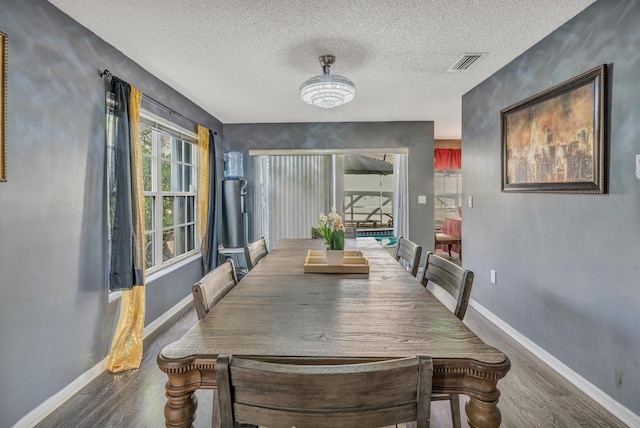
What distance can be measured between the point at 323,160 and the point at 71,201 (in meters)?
4.21

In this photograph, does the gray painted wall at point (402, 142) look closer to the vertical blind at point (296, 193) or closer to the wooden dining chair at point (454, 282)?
the vertical blind at point (296, 193)

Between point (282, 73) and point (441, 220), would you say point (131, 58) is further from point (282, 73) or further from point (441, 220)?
point (441, 220)

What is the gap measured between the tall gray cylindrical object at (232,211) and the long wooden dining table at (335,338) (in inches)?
132

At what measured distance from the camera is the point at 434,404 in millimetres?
2047

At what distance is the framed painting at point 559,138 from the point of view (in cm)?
204

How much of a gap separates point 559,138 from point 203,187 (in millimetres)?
3544

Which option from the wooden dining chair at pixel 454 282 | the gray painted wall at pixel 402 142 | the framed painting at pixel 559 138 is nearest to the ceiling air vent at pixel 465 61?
the framed painting at pixel 559 138

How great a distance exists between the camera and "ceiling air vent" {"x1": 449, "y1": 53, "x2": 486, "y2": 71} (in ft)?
9.09

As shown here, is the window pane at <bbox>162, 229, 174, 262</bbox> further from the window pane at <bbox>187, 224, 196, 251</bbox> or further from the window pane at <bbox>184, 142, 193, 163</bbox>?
the window pane at <bbox>184, 142, 193, 163</bbox>

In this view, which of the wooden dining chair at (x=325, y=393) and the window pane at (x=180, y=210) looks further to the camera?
the window pane at (x=180, y=210)

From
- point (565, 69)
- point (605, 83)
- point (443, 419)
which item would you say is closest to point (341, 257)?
point (443, 419)

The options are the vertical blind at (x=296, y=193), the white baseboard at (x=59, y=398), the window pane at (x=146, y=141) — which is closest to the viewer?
the white baseboard at (x=59, y=398)

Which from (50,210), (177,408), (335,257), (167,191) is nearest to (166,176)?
(167,191)

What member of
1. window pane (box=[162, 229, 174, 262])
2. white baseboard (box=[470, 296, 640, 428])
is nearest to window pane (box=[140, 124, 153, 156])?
window pane (box=[162, 229, 174, 262])
